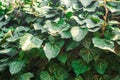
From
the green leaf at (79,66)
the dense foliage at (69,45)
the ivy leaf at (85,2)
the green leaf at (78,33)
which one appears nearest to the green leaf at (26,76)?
the dense foliage at (69,45)

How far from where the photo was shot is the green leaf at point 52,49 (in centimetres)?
215

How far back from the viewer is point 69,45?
2246 millimetres

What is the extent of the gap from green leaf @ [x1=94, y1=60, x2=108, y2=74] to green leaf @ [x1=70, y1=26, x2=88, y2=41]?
0.25 meters

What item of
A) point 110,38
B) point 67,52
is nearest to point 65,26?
point 67,52

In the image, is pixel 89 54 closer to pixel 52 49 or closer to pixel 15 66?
pixel 52 49

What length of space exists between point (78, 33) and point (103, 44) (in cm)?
20

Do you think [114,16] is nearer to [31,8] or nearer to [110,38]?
[110,38]

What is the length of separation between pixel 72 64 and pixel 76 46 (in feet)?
0.47

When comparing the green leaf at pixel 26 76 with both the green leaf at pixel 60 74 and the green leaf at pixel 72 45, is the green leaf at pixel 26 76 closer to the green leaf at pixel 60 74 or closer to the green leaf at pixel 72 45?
the green leaf at pixel 60 74

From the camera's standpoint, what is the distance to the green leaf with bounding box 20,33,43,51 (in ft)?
7.20

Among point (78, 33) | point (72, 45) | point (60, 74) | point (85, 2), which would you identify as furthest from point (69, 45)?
point (85, 2)

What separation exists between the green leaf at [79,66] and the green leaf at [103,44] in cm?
21

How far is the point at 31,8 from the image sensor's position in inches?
110

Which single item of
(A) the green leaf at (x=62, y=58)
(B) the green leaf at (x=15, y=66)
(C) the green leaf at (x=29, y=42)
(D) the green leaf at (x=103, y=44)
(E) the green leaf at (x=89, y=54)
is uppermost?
(D) the green leaf at (x=103, y=44)
